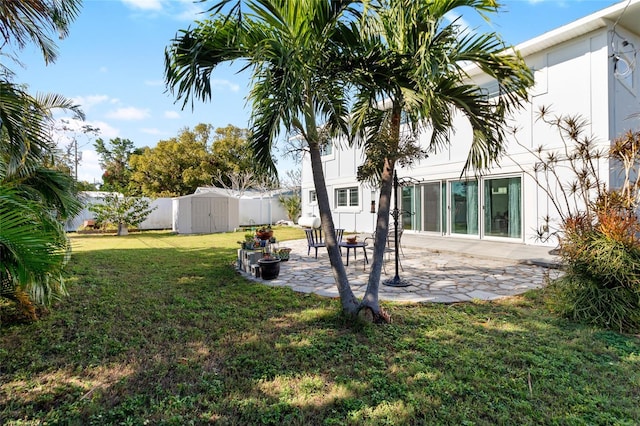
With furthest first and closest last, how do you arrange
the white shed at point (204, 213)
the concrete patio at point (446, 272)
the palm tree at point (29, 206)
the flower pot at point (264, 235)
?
the white shed at point (204, 213), the flower pot at point (264, 235), the concrete patio at point (446, 272), the palm tree at point (29, 206)

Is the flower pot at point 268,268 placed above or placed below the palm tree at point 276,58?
below

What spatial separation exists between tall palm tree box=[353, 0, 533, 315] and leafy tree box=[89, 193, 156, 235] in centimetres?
1625

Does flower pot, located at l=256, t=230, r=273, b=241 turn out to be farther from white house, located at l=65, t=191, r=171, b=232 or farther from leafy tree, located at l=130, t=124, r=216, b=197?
leafy tree, located at l=130, t=124, r=216, b=197

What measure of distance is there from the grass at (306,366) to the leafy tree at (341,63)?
86cm

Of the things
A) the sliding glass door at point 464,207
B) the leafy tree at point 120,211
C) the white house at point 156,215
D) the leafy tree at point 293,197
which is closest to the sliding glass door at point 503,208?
the sliding glass door at point 464,207

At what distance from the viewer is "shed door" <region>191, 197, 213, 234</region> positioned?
17.3 meters

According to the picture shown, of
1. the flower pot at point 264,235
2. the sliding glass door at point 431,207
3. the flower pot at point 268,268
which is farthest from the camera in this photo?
the sliding glass door at point 431,207

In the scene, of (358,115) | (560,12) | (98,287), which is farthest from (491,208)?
(98,287)

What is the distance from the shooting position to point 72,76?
7074mm

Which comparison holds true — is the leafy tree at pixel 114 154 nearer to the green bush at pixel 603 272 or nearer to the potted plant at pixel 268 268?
the potted plant at pixel 268 268

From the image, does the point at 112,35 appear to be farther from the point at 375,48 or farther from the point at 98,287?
the point at 375,48

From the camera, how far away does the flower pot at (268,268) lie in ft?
21.8

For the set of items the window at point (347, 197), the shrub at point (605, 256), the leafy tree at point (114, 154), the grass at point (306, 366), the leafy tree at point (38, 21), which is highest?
the leafy tree at point (114, 154)

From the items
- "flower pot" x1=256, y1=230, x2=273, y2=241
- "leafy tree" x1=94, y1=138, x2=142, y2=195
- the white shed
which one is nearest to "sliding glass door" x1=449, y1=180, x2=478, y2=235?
"flower pot" x1=256, y1=230, x2=273, y2=241
